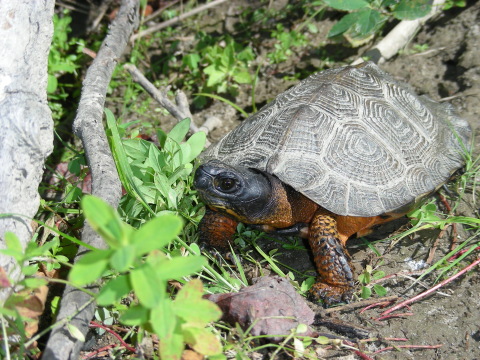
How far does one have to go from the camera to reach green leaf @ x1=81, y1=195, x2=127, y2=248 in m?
1.20

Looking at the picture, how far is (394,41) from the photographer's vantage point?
13.0ft

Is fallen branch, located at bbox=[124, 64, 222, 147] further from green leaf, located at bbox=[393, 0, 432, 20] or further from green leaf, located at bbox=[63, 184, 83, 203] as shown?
green leaf, located at bbox=[393, 0, 432, 20]

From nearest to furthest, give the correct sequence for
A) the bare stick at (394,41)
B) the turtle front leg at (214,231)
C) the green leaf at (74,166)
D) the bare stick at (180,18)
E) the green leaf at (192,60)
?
the turtle front leg at (214,231)
the green leaf at (74,166)
the bare stick at (394,41)
the green leaf at (192,60)
the bare stick at (180,18)

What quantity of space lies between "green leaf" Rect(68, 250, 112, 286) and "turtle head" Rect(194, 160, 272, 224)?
3.40 feet

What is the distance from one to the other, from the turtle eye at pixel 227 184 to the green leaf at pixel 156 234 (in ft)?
3.40

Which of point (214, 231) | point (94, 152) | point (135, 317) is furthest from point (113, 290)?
point (214, 231)

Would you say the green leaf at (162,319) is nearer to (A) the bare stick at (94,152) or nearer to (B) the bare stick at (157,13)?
(A) the bare stick at (94,152)

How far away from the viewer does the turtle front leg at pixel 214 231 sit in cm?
254

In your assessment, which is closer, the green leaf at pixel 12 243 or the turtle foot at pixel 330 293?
the green leaf at pixel 12 243

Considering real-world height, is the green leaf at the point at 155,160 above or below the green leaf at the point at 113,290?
below

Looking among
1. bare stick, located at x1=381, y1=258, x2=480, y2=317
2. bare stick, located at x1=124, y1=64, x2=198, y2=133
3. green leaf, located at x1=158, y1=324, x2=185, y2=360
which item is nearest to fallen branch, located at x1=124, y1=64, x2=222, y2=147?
bare stick, located at x1=124, y1=64, x2=198, y2=133

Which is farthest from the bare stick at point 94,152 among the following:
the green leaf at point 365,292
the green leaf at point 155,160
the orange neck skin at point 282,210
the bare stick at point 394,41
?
the bare stick at point 394,41

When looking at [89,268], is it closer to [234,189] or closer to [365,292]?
[234,189]

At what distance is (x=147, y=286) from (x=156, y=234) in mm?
159
